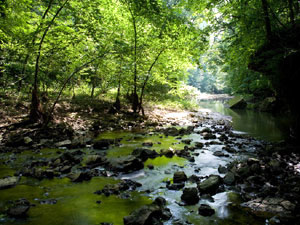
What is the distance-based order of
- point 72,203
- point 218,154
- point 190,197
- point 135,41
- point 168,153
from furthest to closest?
point 135,41 < point 218,154 < point 168,153 < point 190,197 < point 72,203

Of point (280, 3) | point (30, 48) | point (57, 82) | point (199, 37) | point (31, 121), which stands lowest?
point (31, 121)

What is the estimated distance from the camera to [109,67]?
14188 millimetres

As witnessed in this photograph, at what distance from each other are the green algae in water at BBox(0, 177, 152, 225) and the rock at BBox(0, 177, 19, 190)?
151mm

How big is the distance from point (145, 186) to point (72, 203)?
173cm

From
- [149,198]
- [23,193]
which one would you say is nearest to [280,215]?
[149,198]

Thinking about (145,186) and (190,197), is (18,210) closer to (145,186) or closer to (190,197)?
(145,186)

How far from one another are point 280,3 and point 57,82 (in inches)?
545

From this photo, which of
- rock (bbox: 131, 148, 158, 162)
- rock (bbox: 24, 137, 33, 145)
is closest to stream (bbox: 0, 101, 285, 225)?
rock (bbox: 131, 148, 158, 162)

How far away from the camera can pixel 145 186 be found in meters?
4.95

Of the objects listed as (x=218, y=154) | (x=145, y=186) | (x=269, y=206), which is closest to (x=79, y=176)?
(x=145, y=186)

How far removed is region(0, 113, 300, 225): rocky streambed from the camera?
12.0 feet

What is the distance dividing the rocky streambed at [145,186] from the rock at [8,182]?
0.02 meters

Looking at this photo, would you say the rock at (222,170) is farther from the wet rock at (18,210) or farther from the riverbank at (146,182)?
the wet rock at (18,210)

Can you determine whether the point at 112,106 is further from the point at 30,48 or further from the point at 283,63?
the point at 283,63
